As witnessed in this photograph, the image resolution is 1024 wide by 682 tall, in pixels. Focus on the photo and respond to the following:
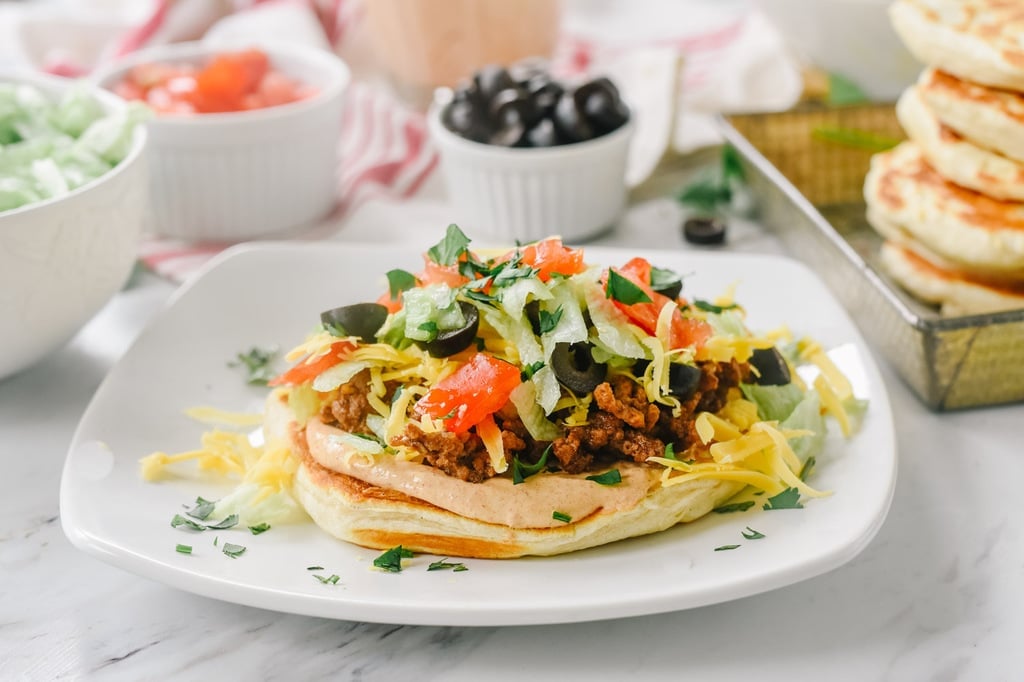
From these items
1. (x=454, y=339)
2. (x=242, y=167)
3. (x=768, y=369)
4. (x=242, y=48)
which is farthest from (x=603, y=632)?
(x=242, y=48)

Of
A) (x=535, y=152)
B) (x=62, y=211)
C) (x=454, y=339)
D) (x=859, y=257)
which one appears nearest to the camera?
(x=454, y=339)

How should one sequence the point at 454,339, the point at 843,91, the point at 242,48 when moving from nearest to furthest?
1. the point at 454,339
2. the point at 242,48
3. the point at 843,91

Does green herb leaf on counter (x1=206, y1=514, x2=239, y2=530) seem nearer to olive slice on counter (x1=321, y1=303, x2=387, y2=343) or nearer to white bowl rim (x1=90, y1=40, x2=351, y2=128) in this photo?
olive slice on counter (x1=321, y1=303, x2=387, y2=343)

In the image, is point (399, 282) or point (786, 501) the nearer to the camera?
point (786, 501)

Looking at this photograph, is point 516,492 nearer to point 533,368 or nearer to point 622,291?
point 533,368

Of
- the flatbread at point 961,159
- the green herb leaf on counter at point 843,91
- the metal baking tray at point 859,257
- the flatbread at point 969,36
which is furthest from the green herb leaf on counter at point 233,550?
the green herb leaf on counter at point 843,91

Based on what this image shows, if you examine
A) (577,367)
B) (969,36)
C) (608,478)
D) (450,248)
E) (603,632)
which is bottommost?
(603,632)

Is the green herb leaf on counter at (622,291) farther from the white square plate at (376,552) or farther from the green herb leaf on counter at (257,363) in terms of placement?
the green herb leaf on counter at (257,363)
